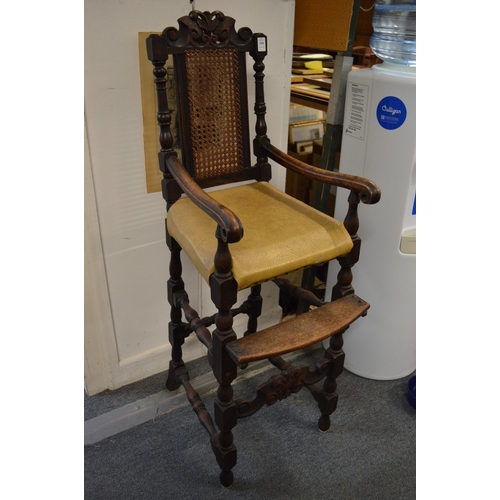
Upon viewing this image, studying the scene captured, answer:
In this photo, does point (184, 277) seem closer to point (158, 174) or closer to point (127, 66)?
point (158, 174)

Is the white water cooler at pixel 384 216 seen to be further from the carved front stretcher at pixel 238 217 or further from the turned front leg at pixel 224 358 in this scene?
the turned front leg at pixel 224 358

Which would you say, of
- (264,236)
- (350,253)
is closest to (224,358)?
(264,236)

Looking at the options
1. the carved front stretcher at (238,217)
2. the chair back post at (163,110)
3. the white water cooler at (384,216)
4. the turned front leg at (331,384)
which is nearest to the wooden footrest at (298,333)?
the carved front stretcher at (238,217)

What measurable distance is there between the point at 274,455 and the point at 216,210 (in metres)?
0.93

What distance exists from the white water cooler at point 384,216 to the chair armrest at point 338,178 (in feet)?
0.88

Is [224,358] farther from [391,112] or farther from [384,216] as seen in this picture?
[391,112]

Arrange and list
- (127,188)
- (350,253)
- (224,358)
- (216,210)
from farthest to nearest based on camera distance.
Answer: (127,188) → (350,253) → (224,358) → (216,210)

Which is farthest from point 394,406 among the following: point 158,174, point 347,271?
point 158,174

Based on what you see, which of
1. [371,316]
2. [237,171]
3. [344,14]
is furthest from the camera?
[371,316]

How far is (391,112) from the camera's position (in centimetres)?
148

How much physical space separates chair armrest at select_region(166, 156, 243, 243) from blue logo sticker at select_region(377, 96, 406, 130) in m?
0.68

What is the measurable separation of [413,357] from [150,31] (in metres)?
1.53

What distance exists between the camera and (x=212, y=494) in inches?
56.9

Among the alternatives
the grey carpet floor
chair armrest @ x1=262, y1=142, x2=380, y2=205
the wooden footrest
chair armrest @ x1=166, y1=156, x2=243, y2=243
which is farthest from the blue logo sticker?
the grey carpet floor
